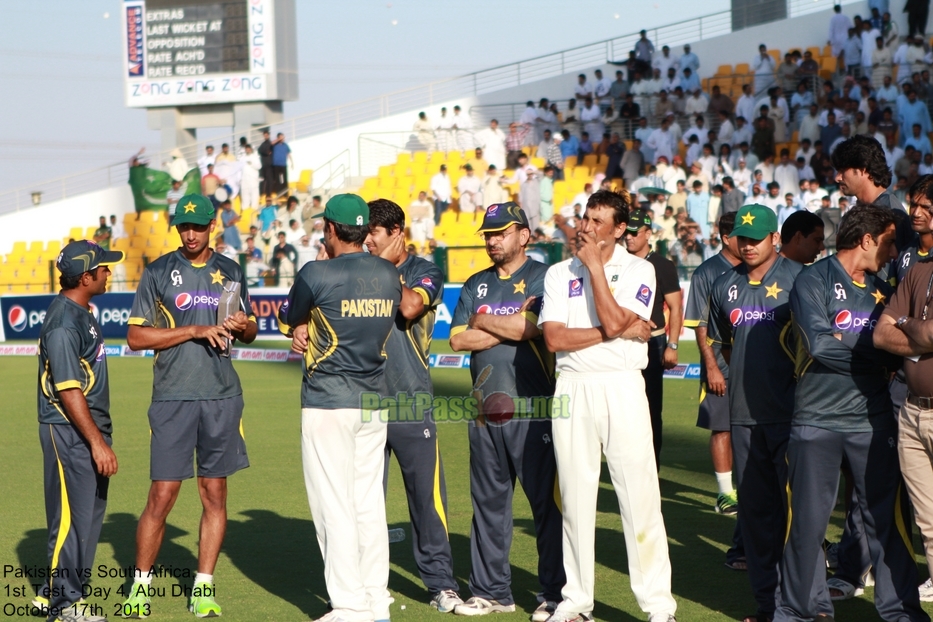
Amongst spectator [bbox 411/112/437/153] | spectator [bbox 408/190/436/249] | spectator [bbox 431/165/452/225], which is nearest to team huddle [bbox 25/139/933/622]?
spectator [bbox 408/190/436/249]

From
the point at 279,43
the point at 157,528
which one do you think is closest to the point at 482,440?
the point at 157,528

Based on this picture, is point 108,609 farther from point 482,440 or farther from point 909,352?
point 909,352

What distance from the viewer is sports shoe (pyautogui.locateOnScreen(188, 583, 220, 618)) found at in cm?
620

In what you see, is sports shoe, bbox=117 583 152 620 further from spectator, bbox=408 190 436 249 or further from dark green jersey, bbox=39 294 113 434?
spectator, bbox=408 190 436 249

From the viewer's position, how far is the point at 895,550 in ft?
18.1

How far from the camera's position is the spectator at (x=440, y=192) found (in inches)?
1051

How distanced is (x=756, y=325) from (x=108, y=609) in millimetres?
3987

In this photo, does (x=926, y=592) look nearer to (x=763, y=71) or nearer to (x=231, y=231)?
(x=231, y=231)

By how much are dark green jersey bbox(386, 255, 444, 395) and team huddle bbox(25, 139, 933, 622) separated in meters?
0.01

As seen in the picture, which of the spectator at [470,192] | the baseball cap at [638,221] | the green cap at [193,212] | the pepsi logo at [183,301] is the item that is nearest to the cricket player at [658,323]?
the baseball cap at [638,221]

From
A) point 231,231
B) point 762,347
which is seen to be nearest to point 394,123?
point 231,231

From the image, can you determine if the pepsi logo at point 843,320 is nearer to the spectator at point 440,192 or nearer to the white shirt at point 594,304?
the white shirt at point 594,304

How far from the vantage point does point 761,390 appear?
6055mm

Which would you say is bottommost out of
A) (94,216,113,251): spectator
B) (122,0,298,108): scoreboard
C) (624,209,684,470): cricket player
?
(624,209,684,470): cricket player
